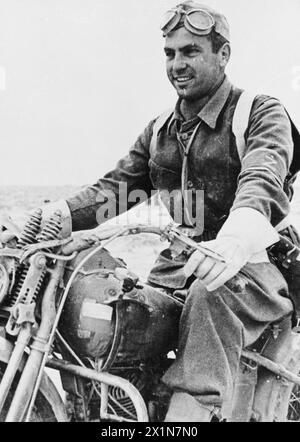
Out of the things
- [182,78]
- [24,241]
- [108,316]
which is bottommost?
[108,316]

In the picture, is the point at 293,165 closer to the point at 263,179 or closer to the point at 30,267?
the point at 263,179

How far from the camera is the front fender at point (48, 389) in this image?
2354 mm

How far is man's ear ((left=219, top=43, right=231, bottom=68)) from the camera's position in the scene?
3.15 m

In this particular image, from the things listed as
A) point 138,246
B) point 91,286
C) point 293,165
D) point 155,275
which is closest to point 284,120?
point 293,165

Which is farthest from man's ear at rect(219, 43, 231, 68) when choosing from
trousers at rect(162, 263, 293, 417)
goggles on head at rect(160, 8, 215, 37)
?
trousers at rect(162, 263, 293, 417)

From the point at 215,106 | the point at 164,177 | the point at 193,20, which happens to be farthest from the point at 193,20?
the point at 164,177

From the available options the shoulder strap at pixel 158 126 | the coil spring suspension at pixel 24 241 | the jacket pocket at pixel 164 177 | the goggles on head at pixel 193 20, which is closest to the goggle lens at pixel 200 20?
the goggles on head at pixel 193 20

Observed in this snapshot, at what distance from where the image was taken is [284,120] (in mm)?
2990

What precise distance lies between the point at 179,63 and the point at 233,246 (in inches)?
40.7

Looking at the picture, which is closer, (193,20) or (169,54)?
(193,20)

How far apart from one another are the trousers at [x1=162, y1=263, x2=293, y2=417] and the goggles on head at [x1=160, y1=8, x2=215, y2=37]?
3.76ft

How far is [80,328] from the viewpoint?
247cm

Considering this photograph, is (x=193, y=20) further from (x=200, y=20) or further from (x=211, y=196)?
(x=211, y=196)

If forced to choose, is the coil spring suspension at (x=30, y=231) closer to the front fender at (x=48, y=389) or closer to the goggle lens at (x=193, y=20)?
the front fender at (x=48, y=389)
